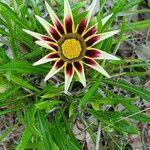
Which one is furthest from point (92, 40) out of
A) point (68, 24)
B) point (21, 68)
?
point (21, 68)

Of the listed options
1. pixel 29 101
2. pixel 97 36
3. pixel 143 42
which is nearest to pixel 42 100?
pixel 29 101

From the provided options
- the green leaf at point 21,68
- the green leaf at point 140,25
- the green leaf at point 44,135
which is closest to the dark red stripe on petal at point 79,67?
the green leaf at point 21,68

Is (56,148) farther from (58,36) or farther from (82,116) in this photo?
(58,36)

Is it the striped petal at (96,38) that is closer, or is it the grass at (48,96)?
the striped petal at (96,38)

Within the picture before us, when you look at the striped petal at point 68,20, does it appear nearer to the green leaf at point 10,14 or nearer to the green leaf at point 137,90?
the green leaf at point 10,14

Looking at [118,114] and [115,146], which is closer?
[118,114]

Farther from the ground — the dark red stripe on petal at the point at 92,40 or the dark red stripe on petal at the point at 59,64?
the dark red stripe on petal at the point at 92,40
